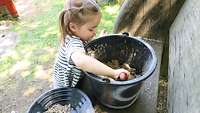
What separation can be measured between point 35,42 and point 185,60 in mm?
2555

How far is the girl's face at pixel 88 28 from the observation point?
183cm

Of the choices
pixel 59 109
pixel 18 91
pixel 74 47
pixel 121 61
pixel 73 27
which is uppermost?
pixel 73 27

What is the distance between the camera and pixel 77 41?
188cm

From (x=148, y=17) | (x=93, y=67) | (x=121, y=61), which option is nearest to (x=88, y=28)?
(x=93, y=67)

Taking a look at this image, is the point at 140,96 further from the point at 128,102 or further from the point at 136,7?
the point at 136,7

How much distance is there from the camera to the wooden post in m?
1.50

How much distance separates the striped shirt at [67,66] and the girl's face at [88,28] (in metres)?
0.04

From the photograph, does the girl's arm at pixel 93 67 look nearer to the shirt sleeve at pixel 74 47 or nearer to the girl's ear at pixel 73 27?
the shirt sleeve at pixel 74 47

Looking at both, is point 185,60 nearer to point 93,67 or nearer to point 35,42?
point 93,67

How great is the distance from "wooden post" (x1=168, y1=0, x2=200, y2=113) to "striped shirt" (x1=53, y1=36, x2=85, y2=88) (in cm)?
60

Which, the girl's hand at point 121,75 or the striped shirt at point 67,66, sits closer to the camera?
the girl's hand at point 121,75

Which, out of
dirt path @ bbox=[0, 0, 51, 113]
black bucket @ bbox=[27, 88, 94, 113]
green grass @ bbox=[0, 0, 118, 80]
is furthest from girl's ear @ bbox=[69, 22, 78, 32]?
green grass @ bbox=[0, 0, 118, 80]

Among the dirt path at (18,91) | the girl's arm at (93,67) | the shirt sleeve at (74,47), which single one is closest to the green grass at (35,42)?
the dirt path at (18,91)

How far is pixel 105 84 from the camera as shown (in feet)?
5.56
